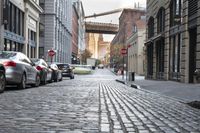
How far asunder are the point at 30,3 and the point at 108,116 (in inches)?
1456

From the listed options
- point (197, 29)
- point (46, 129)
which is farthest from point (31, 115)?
point (197, 29)

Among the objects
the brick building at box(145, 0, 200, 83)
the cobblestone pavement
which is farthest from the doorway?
the cobblestone pavement

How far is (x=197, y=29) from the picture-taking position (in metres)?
23.4

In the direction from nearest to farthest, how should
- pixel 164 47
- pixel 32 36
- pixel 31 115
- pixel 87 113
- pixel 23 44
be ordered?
1. pixel 31 115
2. pixel 87 113
3. pixel 164 47
4. pixel 23 44
5. pixel 32 36

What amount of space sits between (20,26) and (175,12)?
17.0m

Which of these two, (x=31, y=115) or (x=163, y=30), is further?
(x=163, y=30)

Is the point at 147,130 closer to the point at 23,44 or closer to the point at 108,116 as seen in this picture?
the point at 108,116

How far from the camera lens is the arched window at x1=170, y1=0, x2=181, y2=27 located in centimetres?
2702

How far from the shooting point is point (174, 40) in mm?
30406

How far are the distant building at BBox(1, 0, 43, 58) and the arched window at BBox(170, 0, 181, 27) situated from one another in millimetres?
12313

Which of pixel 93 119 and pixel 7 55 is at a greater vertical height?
pixel 7 55

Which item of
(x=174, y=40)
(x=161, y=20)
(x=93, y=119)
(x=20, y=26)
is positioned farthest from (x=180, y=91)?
(x=20, y=26)

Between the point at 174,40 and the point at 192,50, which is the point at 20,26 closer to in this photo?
the point at 174,40

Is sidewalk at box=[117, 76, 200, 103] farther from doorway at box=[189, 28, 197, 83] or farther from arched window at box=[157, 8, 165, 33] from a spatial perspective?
arched window at box=[157, 8, 165, 33]
